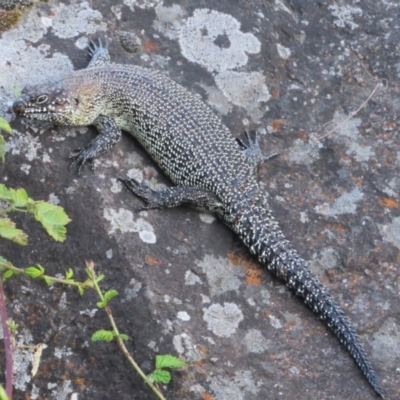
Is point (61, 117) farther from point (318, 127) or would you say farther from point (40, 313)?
point (318, 127)

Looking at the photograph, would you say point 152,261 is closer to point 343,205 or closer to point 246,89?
point 343,205

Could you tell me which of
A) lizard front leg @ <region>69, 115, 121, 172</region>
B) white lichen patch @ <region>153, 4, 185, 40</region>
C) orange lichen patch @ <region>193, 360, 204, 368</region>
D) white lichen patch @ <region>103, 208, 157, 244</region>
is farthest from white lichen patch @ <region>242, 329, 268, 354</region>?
white lichen patch @ <region>153, 4, 185, 40</region>

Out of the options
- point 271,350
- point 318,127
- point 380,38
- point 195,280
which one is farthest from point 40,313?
point 380,38

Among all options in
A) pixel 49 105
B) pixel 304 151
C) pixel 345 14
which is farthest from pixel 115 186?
pixel 345 14

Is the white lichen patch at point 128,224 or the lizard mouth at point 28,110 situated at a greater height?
the lizard mouth at point 28,110

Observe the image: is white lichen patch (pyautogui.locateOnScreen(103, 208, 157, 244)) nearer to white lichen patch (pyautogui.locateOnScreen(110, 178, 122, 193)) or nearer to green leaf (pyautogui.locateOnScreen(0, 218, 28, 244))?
white lichen patch (pyautogui.locateOnScreen(110, 178, 122, 193))

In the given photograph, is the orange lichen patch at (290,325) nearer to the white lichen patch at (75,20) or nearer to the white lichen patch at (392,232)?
the white lichen patch at (392,232)

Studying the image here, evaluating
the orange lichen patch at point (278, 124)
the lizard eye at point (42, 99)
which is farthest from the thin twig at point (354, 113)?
the lizard eye at point (42, 99)
